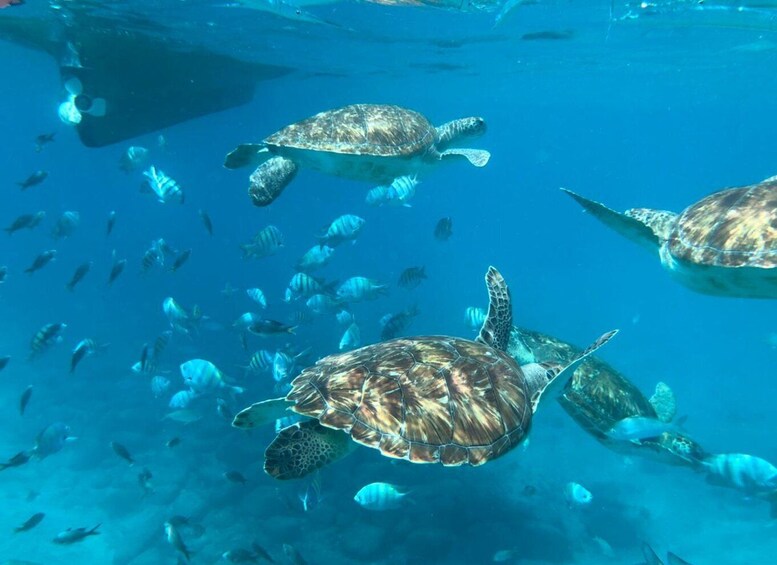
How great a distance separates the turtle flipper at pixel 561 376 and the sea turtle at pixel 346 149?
4202mm

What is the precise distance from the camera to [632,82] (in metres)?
32.3

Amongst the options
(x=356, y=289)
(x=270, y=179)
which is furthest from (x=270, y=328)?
(x=270, y=179)

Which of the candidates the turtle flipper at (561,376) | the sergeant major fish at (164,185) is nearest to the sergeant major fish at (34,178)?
the sergeant major fish at (164,185)

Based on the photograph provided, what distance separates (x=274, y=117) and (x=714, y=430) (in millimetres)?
44380

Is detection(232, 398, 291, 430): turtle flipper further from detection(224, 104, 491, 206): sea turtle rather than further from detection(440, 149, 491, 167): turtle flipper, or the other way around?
detection(440, 149, 491, 167): turtle flipper

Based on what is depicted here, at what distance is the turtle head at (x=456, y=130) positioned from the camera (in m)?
8.77

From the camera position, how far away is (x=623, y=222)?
600 centimetres

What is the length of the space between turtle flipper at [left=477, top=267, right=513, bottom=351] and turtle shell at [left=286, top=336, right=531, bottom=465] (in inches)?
27.9

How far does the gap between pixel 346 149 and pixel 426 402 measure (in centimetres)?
439

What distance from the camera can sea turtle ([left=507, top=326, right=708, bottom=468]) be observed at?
586 cm

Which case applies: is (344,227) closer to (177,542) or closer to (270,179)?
(270,179)

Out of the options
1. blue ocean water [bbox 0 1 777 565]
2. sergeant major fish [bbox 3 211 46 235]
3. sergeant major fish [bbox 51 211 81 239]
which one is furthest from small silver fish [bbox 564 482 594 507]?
sergeant major fish [bbox 3 211 46 235]

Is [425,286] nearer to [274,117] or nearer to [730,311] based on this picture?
[274,117]

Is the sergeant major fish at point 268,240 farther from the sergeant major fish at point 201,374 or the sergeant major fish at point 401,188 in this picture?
the sergeant major fish at point 201,374
